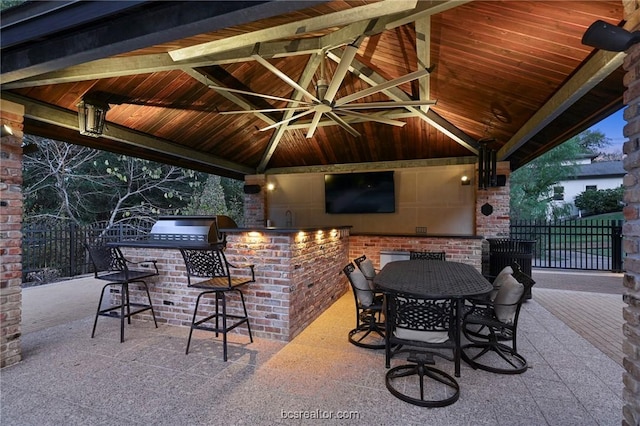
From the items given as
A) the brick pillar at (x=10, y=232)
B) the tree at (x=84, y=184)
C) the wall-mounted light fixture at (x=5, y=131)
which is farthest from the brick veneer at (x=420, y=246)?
the tree at (x=84, y=184)

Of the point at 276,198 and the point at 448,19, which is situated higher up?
the point at 448,19

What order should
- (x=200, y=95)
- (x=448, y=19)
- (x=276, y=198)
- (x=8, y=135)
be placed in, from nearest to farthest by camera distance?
(x=448, y=19) < (x=8, y=135) < (x=200, y=95) < (x=276, y=198)

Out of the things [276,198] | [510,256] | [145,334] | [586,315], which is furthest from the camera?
[276,198]

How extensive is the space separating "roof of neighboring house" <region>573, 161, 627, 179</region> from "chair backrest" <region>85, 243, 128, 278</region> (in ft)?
73.6

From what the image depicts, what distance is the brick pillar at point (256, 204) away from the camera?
752 cm

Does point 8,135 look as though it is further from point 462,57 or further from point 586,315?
point 586,315

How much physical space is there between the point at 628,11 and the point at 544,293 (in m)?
5.42

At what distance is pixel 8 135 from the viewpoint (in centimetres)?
278

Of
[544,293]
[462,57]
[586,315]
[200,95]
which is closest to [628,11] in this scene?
[462,57]

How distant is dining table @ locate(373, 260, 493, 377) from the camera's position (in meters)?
2.47

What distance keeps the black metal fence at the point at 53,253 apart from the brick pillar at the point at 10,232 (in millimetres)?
4548

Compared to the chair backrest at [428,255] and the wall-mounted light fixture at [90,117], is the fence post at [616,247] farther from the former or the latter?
the wall-mounted light fixture at [90,117]

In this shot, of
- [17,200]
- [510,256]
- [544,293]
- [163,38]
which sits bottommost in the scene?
[544,293]

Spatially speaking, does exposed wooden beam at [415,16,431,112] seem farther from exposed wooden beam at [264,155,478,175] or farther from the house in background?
the house in background
